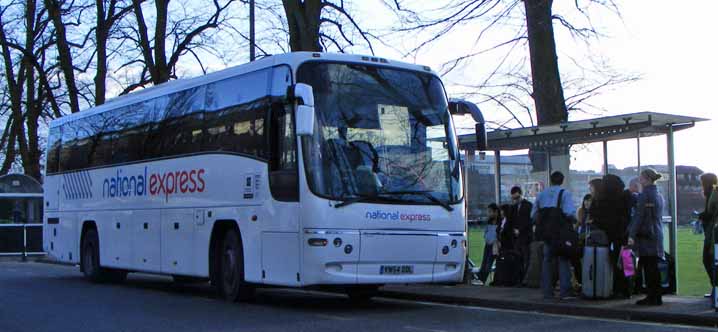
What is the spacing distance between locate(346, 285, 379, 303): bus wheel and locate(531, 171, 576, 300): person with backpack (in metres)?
2.69

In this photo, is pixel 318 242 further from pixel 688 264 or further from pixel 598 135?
pixel 688 264

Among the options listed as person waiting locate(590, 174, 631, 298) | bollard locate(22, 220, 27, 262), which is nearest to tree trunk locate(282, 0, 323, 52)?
person waiting locate(590, 174, 631, 298)

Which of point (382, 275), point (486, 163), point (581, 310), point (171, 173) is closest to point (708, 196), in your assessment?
point (581, 310)

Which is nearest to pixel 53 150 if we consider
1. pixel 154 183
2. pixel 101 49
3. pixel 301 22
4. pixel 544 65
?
pixel 154 183

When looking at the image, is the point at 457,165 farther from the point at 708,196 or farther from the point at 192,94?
the point at 192,94

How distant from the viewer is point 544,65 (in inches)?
709

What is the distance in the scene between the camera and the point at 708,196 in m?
12.9

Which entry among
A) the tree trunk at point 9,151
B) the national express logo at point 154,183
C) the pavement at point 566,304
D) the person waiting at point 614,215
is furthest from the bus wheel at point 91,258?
the tree trunk at point 9,151

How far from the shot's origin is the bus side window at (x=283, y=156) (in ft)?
43.4

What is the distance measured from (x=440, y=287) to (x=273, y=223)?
446 centimetres

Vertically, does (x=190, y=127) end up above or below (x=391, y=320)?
above

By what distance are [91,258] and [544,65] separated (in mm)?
10625

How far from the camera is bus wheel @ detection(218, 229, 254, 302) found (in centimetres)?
1486

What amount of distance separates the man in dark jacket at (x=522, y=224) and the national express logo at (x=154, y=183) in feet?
17.4
